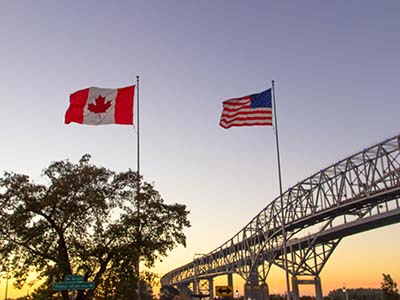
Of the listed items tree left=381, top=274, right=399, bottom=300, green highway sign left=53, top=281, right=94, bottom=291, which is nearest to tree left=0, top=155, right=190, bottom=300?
green highway sign left=53, top=281, right=94, bottom=291

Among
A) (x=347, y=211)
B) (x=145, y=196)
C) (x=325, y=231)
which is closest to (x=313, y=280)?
(x=325, y=231)

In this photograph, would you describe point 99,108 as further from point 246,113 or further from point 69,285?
point 69,285

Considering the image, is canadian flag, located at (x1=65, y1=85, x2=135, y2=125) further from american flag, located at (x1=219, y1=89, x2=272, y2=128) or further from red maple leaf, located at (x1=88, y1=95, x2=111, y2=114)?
american flag, located at (x1=219, y1=89, x2=272, y2=128)

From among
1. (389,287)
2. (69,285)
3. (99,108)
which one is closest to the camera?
(69,285)

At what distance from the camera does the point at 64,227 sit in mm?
36156

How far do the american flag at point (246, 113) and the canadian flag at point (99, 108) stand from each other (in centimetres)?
692

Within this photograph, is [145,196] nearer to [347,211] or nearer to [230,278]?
[347,211]

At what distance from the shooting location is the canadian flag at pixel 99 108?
107 feet

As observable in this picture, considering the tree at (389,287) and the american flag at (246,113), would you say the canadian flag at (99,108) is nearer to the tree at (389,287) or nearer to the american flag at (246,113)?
the american flag at (246,113)

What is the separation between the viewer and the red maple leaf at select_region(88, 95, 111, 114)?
32.7 metres

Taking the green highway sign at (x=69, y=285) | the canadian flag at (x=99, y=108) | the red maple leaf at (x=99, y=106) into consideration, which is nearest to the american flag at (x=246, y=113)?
the canadian flag at (x=99, y=108)

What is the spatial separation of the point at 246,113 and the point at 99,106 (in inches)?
401

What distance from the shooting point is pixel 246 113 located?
35.4 metres

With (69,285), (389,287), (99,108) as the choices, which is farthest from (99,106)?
(389,287)
